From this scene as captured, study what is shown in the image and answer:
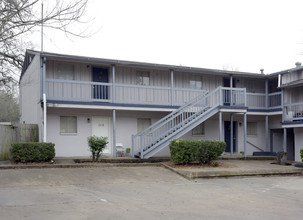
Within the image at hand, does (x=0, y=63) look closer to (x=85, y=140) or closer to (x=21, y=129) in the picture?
(x=21, y=129)

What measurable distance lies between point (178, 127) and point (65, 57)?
650 centimetres

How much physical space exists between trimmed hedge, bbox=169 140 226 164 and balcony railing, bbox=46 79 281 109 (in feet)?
11.8

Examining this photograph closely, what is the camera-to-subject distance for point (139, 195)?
8797 mm

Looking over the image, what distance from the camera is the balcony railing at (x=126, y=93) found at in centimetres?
1582

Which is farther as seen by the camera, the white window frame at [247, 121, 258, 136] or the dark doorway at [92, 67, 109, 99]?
the white window frame at [247, 121, 258, 136]

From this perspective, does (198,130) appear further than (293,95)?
Yes

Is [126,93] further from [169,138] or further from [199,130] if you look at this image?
[199,130]

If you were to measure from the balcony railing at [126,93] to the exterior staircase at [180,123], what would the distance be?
19 centimetres

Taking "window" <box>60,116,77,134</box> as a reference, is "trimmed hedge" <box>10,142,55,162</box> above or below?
below

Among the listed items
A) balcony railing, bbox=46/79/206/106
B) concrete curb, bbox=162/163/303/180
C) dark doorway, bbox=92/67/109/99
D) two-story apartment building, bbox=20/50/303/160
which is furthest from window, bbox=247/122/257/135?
dark doorway, bbox=92/67/109/99

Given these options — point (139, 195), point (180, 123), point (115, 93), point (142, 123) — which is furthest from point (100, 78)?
point (139, 195)

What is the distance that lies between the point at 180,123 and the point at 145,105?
93.2 inches

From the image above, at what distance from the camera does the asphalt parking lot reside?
679cm

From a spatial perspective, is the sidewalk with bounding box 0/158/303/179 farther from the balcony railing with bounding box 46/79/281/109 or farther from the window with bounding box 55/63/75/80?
the window with bounding box 55/63/75/80
